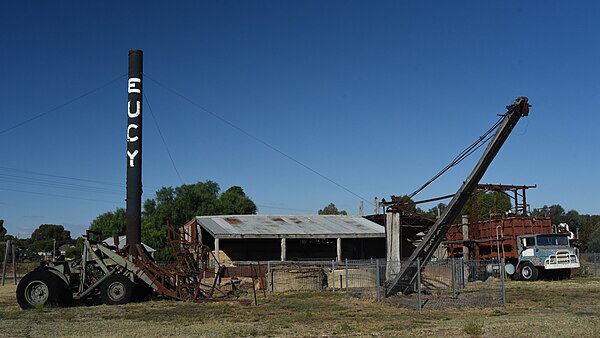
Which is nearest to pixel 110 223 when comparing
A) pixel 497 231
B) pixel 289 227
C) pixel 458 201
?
pixel 289 227

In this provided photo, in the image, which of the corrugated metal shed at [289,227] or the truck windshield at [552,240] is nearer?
the truck windshield at [552,240]

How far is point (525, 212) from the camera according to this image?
3934 centimetres

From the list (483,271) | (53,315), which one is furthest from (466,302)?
(483,271)

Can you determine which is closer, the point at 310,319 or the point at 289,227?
the point at 310,319

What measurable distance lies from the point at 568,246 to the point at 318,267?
14.9 m

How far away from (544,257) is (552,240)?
4.29 ft

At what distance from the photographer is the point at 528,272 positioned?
33531mm

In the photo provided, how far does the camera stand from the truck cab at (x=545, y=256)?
33094mm

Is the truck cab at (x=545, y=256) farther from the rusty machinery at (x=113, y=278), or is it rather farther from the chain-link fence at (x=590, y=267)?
the rusty machinery at (x=113, y=278)

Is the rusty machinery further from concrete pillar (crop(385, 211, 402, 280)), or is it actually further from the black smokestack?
concrete pillar (crop(385, 211, 402, 280))

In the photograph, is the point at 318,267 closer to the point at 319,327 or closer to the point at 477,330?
the point at 319,327

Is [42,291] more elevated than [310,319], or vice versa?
[42,291]

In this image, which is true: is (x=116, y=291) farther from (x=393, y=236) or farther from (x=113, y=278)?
(x=393, y=236)

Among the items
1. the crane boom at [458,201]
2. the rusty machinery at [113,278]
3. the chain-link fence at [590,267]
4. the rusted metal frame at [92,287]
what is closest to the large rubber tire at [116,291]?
the rusty machinery at [113,278]
